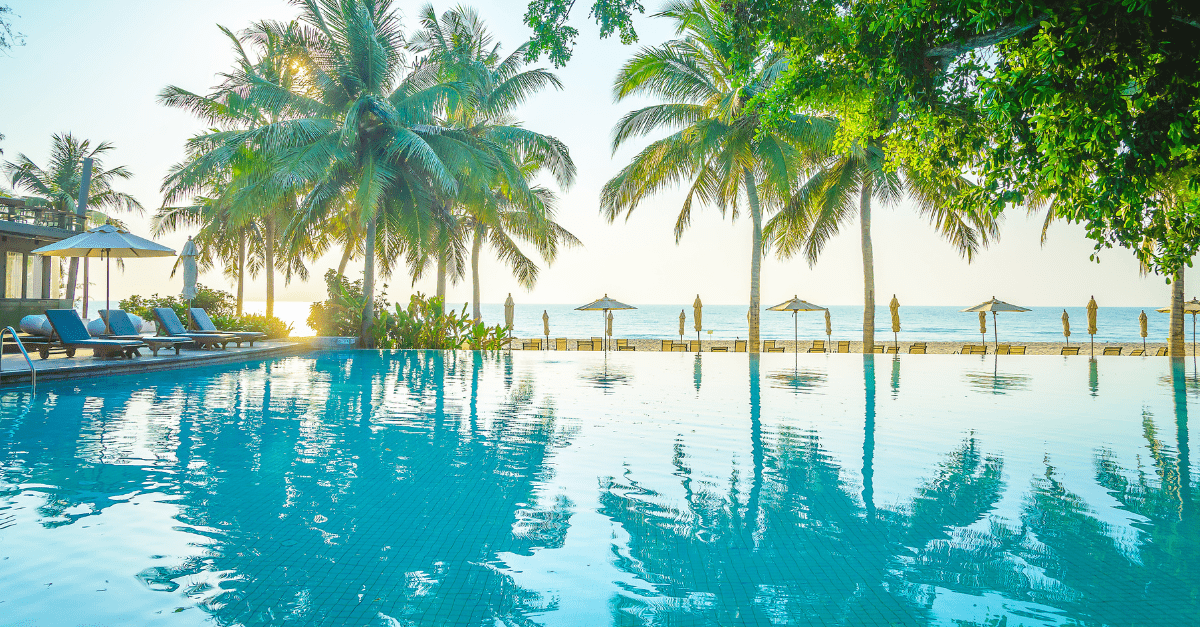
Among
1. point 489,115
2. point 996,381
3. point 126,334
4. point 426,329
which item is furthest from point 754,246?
point 126,334

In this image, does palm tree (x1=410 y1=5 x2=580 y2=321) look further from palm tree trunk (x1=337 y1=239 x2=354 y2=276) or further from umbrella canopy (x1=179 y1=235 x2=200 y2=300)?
umbrella canopy (x1=179 y1=235 x2=200 y2=300)

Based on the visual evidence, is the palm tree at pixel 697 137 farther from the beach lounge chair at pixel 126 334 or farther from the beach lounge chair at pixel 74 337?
the beach lounge chair at pixel 74 337

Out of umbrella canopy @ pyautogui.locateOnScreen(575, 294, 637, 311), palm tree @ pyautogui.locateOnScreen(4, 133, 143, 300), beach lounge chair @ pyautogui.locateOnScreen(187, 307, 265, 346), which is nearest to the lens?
beach lounge chair @ pyautogui.locateOnScreen(187, 307, 265, 346)

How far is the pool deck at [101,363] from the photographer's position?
9711 mm

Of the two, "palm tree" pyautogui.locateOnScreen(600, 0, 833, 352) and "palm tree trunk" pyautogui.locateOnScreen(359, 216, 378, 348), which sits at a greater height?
"palm tree" pyautogui.locateOnScreen(600, 0, 833, 352)

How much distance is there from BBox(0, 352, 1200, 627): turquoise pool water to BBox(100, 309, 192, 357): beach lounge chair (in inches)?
158

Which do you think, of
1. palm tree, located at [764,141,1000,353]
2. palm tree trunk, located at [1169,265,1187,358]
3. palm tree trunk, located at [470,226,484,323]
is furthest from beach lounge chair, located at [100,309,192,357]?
palm tree trunk, located at [1169,265,1187,358]

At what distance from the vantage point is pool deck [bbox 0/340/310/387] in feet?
31.9

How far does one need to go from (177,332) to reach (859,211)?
17779 millimetres

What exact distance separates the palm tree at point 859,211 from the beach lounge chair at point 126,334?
622 inches

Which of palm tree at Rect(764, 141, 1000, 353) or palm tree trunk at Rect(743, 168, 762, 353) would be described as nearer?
palm tree at Rect(764, 141, 1000, 353)

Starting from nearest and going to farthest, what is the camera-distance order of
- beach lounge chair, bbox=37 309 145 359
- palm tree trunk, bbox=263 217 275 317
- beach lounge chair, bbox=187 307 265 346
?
beach lounge chair, bbox=37 309 145 359
beach lounge chair, bbox=187 307 265 346
palm tree trunk, bbox=263 217 275 317

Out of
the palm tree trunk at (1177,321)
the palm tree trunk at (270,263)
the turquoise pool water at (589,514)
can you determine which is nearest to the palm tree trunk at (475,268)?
the palm tree trunk at (270,263)

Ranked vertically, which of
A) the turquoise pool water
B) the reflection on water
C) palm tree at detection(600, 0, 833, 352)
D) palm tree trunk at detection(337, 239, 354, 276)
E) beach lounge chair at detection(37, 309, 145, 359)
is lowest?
the turquoise pool water
